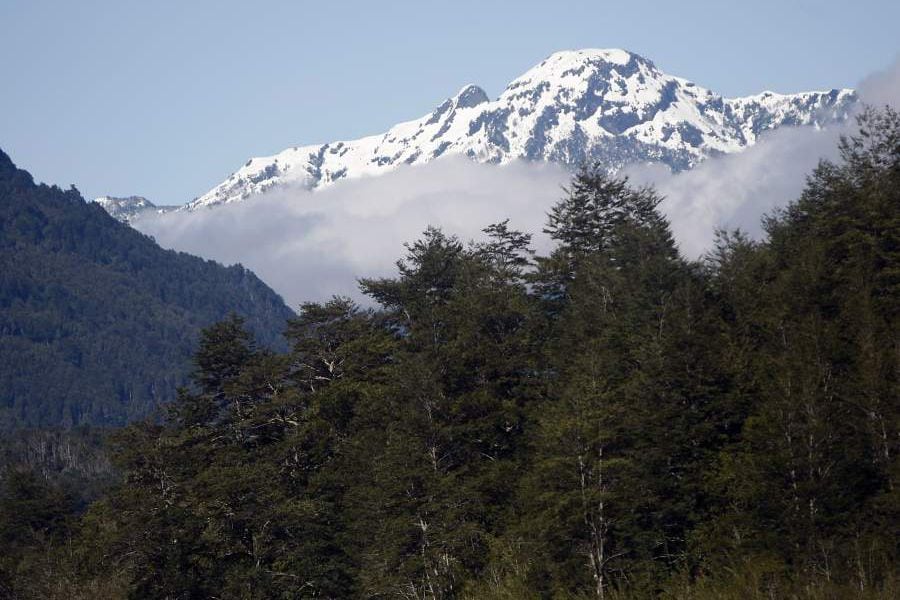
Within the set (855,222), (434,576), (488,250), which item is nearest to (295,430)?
(434,576)

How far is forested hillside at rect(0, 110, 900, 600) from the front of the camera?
42312 millimetres

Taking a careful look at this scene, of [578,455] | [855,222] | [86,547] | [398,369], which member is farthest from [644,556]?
[86,547]

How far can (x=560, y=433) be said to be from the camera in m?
44.8

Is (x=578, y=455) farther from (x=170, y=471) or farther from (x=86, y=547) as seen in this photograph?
(x=86, y=547)

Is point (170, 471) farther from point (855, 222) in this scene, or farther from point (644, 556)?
point (855, 222)

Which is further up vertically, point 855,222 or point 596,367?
point 855,222

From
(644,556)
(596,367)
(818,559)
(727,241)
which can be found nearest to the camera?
(818,559)

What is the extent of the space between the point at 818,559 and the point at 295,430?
118 feet

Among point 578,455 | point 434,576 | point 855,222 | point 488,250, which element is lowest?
point 434,576

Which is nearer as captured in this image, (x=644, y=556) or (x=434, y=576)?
(x=644, y=556)

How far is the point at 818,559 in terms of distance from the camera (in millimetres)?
40562

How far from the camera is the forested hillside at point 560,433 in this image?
1666 inches

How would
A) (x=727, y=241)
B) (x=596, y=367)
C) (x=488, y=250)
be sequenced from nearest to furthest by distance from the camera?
(x=596, y=367)
(x=727, y=241)
(x=488, y=250)

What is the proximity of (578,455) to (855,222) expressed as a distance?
2428 cm
